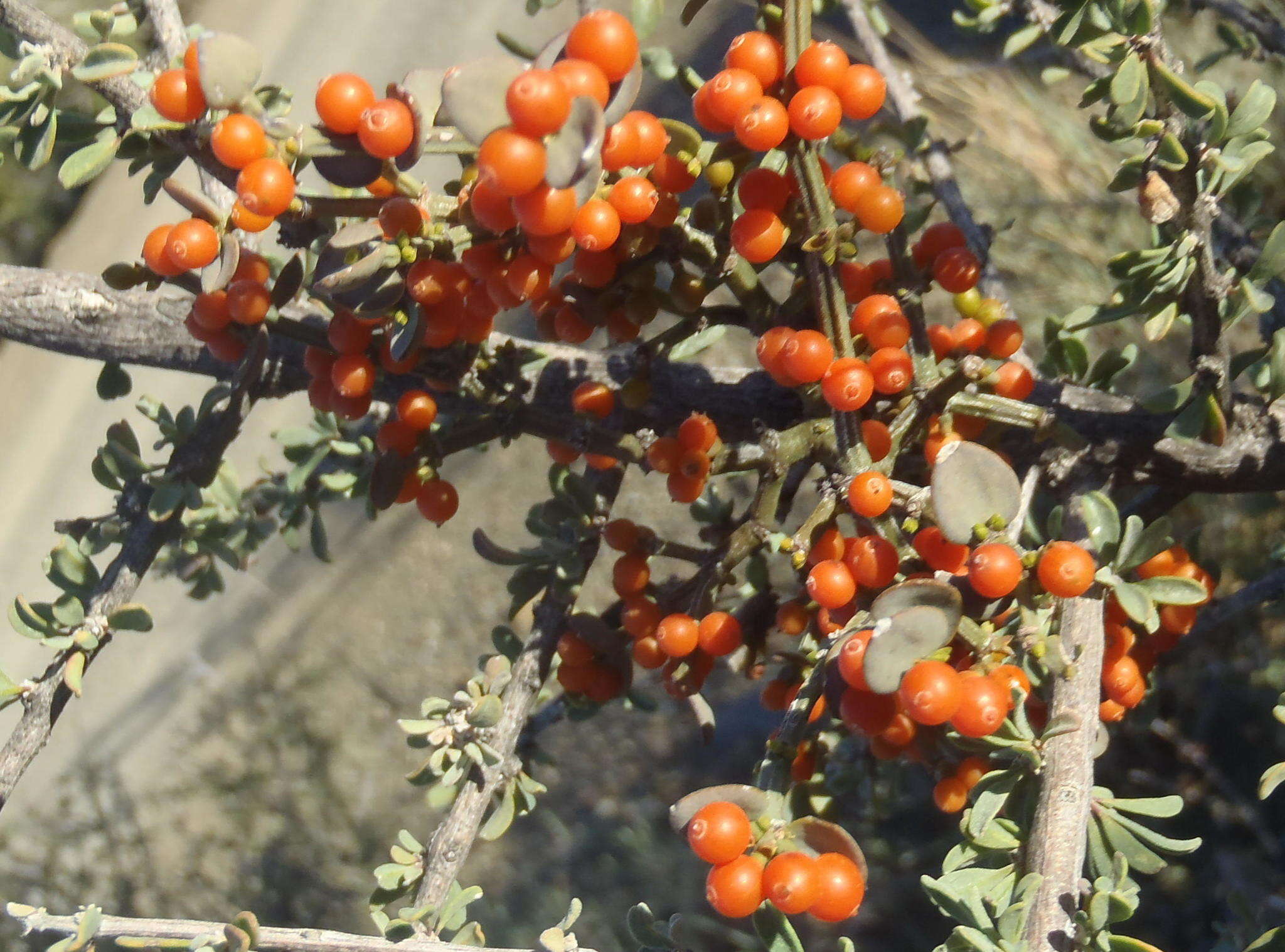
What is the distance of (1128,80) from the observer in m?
0.93

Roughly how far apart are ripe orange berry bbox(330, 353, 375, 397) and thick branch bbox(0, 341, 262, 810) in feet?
0.50

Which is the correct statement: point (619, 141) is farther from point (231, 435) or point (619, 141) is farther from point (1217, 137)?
point (231, 435)

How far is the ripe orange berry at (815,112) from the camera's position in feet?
2.54

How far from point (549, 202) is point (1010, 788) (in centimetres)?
68

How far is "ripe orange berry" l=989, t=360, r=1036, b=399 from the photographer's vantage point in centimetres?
106

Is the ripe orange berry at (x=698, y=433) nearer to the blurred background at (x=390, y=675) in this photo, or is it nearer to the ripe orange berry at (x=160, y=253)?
the ripe orange berry at (x=160, y=253)

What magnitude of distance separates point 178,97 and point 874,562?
2.34 ft

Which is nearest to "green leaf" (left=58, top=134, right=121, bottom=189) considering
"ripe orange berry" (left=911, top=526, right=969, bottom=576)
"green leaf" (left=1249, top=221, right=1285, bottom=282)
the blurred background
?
"ripe orange berry" (left=911, top=526, right=969, bottom=576)

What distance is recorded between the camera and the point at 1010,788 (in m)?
0.92

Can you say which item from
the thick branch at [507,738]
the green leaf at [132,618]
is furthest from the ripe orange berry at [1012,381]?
the green leaf at [132,618]

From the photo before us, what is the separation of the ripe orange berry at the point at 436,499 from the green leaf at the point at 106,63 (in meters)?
0.53

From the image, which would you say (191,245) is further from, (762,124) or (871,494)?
(871,494)

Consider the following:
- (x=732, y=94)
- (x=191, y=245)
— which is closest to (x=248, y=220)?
(x=191, y=245)

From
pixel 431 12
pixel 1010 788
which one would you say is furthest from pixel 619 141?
pixel 431 12
